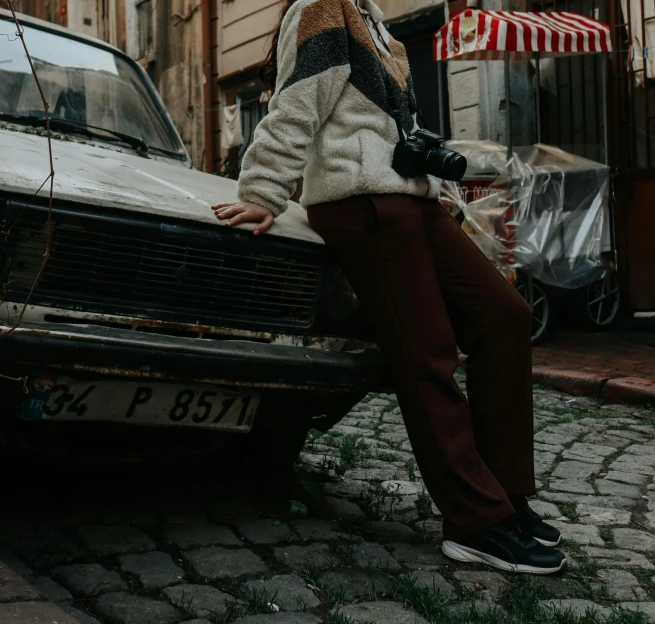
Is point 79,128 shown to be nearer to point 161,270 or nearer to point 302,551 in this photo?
point 161,270

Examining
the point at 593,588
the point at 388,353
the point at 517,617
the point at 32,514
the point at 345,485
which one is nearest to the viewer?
the point at 517,617

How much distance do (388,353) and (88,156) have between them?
1311mm

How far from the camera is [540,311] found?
7.77 meters

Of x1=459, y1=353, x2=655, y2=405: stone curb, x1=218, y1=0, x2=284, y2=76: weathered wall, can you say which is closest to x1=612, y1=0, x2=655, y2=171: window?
x1=459, y1=353, x2=655, y2=405: stone curb

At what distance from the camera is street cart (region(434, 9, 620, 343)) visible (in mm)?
7320

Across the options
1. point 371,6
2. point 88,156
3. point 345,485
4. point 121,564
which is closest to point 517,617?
point 121,564

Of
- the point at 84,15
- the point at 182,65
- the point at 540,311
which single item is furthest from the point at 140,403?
the point at 84,15

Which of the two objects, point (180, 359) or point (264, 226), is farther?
point (264, 226)

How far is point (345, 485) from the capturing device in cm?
367

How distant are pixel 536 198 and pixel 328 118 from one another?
15.8ft

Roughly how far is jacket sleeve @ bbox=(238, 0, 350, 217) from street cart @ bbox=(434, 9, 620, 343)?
4.66 metres

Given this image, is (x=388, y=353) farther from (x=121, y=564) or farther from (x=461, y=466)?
(x=121, y=564)

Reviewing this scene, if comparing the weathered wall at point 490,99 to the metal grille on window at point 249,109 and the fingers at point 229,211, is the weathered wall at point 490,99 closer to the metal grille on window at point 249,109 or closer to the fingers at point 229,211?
the metal grille on window at point 249,109

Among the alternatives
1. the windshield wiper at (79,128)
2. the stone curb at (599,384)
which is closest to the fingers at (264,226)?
the windshield wiper at (79,128)
